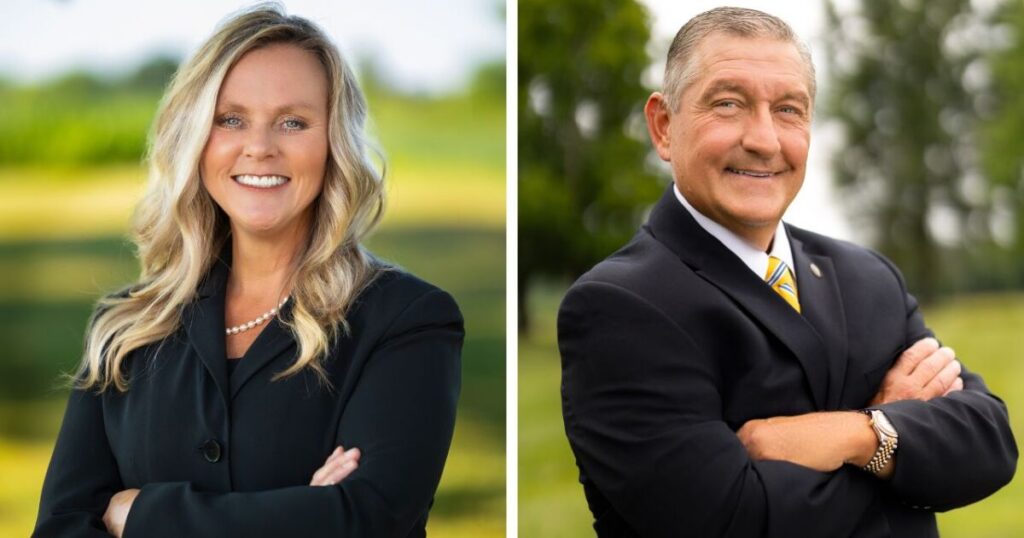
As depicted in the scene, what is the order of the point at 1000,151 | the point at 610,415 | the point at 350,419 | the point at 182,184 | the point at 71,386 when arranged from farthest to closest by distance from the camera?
the point at 1000,151 < the point at 71,386 < the point at 182,184 < the point at 350,419 < the point at 610,415

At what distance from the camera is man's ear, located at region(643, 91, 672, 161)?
2910 mm

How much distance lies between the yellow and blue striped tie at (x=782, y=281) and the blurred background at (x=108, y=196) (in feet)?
3.73

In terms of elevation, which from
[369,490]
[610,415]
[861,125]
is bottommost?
[369,490]

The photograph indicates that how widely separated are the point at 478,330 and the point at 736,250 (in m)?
1.12

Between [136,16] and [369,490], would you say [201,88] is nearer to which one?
[136,16]

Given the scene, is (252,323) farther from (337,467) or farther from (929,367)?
(929,367)

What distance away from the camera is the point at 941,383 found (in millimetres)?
2789

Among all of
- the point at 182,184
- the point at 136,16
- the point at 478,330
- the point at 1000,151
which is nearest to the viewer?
the point at 182,184

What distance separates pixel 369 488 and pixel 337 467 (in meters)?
0.09

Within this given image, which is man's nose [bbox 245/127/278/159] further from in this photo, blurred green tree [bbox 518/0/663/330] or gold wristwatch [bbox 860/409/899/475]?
blurred green tree [bbox 518/0/663/330]

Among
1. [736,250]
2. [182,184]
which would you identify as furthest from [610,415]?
[182,184]

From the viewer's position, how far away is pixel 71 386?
10.6 feet

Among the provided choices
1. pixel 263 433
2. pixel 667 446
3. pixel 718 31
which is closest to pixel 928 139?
pixel 718 31

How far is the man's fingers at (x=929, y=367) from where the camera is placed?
279cm
